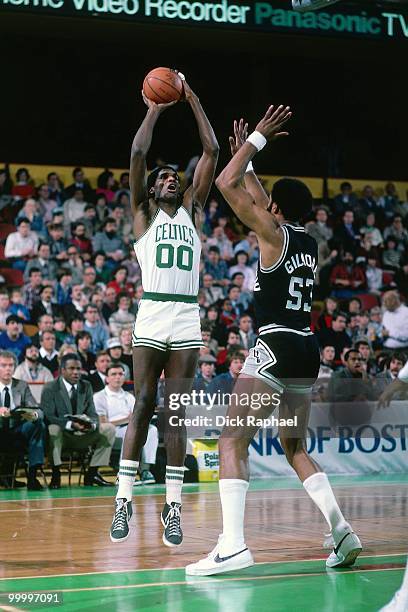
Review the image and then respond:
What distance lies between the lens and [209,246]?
19047 millimetres

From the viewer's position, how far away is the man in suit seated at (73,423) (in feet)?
43.6

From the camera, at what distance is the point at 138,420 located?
7.46m

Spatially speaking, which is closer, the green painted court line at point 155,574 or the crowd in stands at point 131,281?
the green painted court line at point 155,574

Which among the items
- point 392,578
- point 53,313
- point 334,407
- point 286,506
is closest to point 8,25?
point 53,313

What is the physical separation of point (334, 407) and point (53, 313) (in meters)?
4.57

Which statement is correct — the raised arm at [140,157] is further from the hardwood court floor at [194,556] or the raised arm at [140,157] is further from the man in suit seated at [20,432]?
the man in suit seated at [20,432]

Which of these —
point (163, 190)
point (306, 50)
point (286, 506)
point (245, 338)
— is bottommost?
point (286, 506)

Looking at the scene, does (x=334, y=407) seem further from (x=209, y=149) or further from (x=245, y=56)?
(x=245, y=56)

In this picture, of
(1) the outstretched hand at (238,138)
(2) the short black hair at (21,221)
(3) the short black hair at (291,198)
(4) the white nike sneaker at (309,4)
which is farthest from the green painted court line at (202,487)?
(2) the short black hair at (21,221)

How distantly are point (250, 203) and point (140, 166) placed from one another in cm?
121

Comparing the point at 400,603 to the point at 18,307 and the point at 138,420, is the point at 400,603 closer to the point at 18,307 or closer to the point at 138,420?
the point at 138,420

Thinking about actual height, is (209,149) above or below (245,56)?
below

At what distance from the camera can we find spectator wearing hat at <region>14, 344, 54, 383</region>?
1437 cm

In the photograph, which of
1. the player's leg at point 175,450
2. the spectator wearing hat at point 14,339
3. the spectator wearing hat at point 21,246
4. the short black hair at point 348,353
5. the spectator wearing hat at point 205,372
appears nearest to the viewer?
the player's leg at point 175,450
